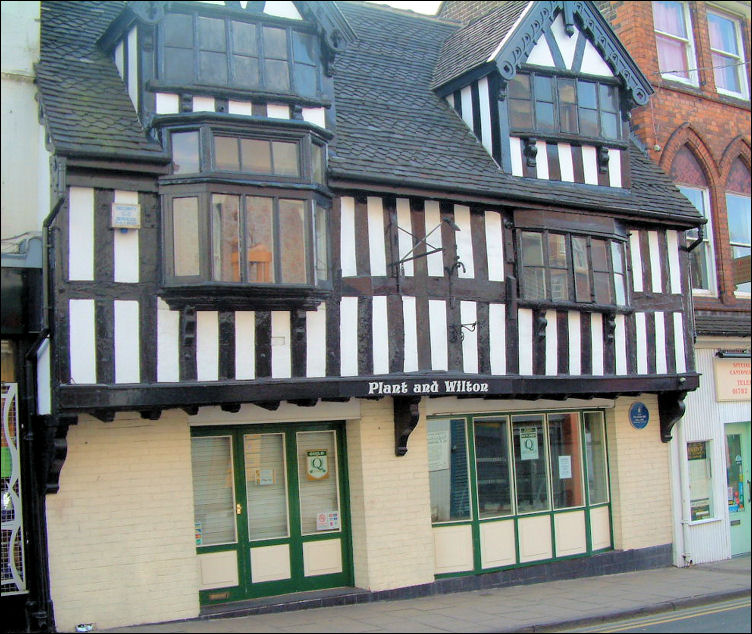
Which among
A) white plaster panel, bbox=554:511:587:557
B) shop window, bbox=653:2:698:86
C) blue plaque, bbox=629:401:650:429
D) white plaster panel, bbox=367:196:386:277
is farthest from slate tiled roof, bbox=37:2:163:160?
shop window, bbox=653:2:698:86

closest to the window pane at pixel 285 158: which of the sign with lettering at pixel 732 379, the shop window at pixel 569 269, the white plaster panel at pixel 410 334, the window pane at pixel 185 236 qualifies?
the window pane at pixel 185 236

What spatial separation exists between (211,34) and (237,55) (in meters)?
0.40

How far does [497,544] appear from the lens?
1323 cm

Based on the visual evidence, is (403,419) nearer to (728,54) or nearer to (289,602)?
(289,602)

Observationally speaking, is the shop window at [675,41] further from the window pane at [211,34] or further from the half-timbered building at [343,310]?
the window pane at [211,34]

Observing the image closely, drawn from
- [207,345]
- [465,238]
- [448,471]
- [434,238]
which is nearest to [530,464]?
[448,471]

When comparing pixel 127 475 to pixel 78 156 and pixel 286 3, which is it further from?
pixel 286 3

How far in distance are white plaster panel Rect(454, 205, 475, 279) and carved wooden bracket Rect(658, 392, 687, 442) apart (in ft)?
15.2

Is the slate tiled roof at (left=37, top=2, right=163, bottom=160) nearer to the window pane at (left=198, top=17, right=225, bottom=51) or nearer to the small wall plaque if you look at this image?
the small wall plaque

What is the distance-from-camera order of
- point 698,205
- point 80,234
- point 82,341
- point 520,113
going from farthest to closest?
point 698,205 → point 520,113 → point 80,234 → point 82,341

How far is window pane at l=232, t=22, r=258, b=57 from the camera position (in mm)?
11086

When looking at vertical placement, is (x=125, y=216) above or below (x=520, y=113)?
below

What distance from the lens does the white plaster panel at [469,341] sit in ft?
40.3

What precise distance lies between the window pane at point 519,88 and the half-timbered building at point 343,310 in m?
0.04
